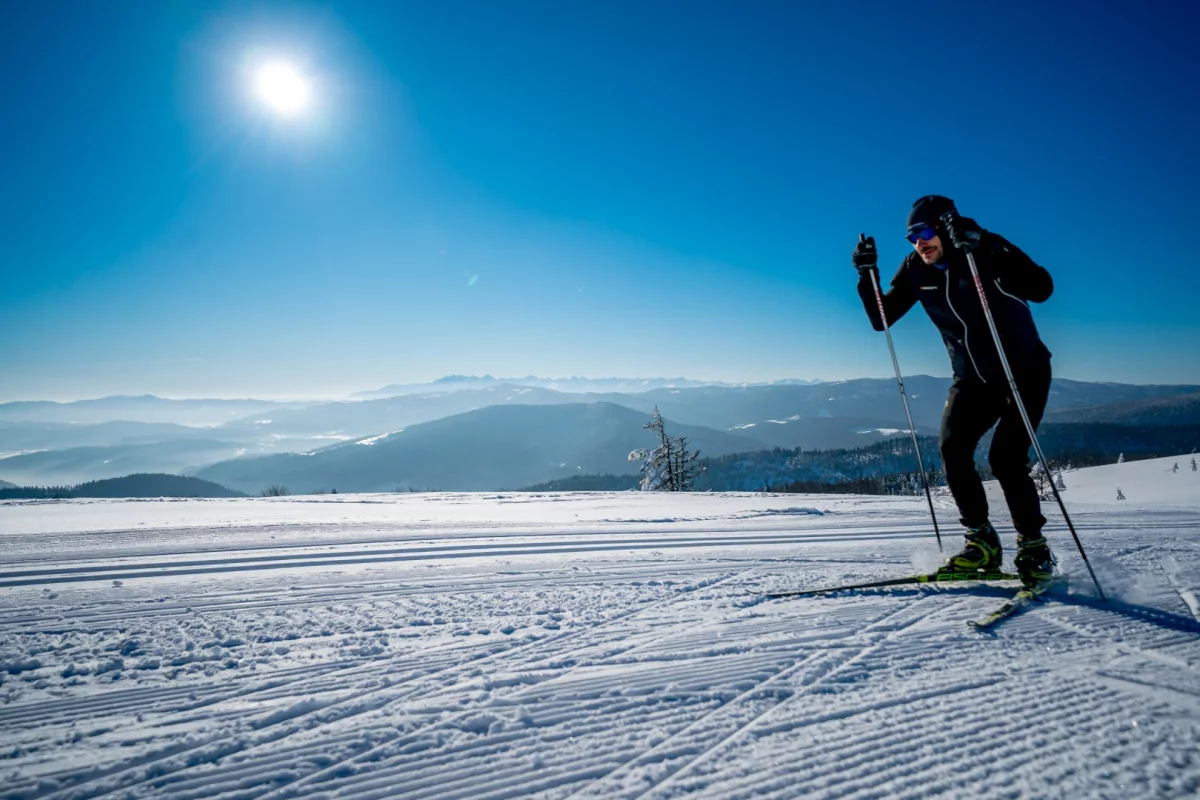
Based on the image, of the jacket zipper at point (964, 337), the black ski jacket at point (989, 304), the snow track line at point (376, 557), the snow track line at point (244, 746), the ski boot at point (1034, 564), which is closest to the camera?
the snow track line at point (244, 746)

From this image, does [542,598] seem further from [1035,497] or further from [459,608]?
[1035,497]

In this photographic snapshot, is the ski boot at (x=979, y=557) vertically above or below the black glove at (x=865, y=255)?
below

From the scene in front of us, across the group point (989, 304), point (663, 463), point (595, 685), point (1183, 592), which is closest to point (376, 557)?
point (595, 685)

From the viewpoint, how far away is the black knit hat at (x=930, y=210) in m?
3.43

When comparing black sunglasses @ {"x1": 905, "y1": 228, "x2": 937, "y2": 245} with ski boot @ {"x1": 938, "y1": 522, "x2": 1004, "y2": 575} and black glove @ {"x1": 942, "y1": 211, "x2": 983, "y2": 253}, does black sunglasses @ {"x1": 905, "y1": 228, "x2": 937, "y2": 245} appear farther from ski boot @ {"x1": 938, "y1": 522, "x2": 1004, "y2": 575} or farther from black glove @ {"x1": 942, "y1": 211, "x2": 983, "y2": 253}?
ski boot @ {"x1": 938, "y1": 522, "x2": 1004, "y2": 575}

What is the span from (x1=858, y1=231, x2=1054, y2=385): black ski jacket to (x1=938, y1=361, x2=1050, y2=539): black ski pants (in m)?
0.10

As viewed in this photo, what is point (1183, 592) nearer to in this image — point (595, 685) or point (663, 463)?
point (595, 685)

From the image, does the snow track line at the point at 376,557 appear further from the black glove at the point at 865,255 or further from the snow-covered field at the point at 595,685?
the black glove at the point at 865,255

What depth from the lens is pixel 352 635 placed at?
2.46m

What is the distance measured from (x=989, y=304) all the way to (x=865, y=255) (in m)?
1.18

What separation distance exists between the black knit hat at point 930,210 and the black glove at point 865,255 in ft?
2.41

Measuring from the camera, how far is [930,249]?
3.54 m

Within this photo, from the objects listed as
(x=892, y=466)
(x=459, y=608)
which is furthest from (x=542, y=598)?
(x=892, y=466)

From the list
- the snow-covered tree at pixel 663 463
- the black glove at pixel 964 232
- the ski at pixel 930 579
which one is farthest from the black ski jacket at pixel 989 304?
the snow-covered tree at pixel 663 463
